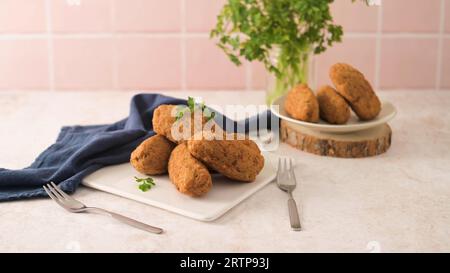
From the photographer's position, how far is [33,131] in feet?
5.49

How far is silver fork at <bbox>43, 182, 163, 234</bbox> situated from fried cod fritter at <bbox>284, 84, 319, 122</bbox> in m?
0.50

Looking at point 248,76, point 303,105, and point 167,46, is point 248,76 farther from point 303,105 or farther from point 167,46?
point 303,105

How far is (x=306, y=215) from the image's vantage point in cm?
119

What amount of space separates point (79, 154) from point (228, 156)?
30 centimetres

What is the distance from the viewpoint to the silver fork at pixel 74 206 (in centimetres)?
113

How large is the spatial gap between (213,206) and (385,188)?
34 cm

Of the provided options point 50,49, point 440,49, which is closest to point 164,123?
point 50,49

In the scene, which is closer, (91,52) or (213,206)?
(213,206)

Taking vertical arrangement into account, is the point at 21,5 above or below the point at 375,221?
above

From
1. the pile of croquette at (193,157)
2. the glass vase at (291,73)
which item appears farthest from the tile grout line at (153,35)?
the pile of croquette at (193,157)

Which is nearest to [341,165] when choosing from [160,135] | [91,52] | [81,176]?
[160,135]

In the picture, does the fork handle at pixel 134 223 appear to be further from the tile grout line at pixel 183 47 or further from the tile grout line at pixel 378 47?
the tile grout line at pixel 378 47
